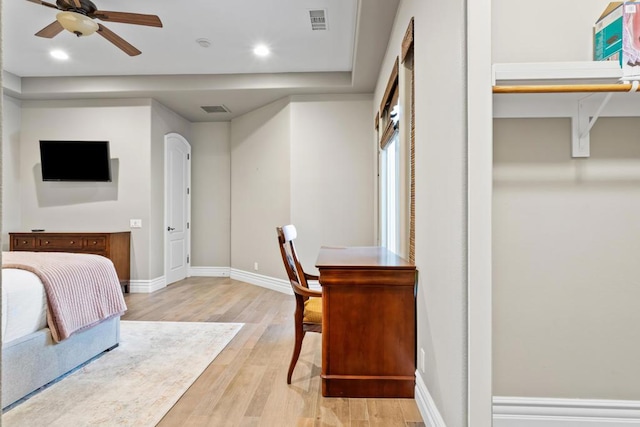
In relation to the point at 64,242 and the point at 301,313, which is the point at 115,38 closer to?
the point at 64,242

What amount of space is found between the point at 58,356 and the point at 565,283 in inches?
113

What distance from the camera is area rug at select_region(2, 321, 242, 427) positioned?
2012 millimetres

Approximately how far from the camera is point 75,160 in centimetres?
520

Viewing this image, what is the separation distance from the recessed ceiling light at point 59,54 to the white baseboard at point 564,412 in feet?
17.4

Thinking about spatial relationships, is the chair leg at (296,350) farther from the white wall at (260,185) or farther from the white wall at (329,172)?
the white wall at (260,185)

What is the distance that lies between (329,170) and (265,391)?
336 centimetres

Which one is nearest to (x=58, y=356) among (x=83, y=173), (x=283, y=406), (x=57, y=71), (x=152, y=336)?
(x=152, y=336)

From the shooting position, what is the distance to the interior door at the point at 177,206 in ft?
19.1

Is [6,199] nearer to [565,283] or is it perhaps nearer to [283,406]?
[283,406]

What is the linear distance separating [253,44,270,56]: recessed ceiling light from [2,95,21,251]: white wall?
3522 mm

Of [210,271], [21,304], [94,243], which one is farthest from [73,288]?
[210,271]

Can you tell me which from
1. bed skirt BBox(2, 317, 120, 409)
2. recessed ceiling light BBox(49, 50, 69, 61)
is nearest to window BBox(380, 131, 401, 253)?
bed skirt BBox(2, 317, 120, 409)

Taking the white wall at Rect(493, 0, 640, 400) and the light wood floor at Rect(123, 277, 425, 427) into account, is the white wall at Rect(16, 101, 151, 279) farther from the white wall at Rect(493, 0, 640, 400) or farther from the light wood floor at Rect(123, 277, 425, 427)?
the white wall at Rect(493, 0, 640, 400)

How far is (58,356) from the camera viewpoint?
7.88 ft
